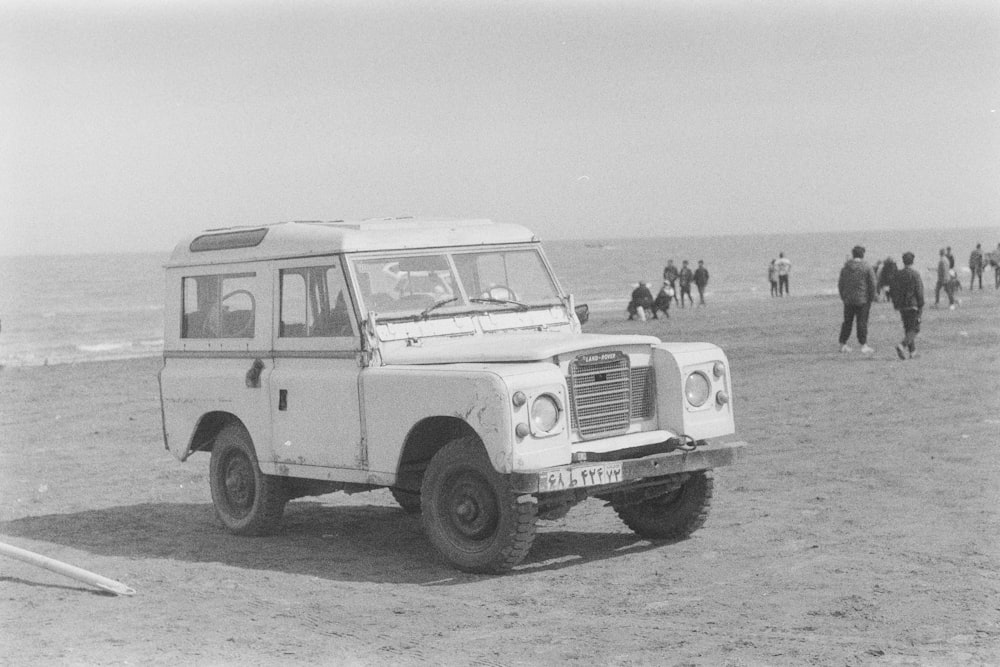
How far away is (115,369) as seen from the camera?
27.1 m

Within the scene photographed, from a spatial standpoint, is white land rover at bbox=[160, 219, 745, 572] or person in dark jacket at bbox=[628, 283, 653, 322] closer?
white land rover at bbox=[160, 219, 745, 572]

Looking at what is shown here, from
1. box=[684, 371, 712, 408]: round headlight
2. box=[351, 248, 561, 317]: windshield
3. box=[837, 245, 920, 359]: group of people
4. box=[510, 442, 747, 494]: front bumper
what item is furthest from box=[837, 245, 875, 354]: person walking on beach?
box=[510, 442, 747, 494]: front bumper

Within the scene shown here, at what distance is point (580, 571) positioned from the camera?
8.08 metres

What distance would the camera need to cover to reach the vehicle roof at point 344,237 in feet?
28.9

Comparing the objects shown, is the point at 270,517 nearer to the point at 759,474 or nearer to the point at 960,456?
the point at 759,474

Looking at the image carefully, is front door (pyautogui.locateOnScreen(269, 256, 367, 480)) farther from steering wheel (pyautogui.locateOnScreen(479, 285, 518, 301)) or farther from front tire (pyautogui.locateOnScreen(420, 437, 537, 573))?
steering wheel (pyautogui.locateOnScreen(479, 285, 518, 301))

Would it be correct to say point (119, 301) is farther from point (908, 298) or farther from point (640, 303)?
point (908, 298)

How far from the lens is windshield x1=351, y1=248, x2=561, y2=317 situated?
28.7 feet

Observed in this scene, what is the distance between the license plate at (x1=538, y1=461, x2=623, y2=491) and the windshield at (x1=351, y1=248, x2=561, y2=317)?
1774mm

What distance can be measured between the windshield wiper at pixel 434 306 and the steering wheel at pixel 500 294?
27 cm

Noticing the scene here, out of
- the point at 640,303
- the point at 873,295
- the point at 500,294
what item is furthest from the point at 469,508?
the point at 640,303

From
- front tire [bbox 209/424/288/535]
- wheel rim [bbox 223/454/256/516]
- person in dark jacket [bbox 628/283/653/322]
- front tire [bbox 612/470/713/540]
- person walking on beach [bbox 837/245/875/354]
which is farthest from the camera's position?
person in dark jacket [bbox 628/283/653/322]

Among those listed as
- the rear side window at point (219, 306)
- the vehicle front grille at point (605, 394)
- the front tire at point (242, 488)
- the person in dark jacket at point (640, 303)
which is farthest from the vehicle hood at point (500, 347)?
the person in dark jacket at point (640, 303)

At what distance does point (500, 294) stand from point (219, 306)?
2.22 metres
